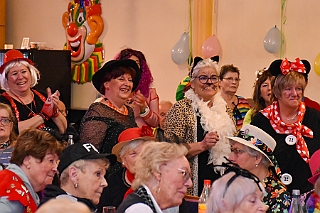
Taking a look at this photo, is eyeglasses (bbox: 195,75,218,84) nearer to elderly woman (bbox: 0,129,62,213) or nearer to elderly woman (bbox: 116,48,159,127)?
elderly woman (bbox: 116,48,159,127)

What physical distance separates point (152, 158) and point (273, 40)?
4073 mm

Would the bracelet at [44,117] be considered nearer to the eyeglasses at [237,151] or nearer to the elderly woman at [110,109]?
the elderly woman at [110,109]

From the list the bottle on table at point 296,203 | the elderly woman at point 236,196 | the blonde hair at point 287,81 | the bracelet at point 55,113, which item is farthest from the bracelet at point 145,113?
the elderly woman at point 236,196

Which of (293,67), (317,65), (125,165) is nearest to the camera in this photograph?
(125,165)

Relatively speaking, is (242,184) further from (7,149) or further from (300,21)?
(300,21)

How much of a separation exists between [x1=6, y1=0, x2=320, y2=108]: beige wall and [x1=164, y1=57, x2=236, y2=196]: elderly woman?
2.21m

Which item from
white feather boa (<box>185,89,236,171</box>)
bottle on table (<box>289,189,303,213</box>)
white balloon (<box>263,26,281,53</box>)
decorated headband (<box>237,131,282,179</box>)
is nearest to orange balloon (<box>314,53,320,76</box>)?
white balloon (<box>263,26,281,53</box>)

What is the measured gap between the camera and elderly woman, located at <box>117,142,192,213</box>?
283 centimetres

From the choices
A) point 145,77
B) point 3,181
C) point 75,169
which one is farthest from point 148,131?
point 145,77

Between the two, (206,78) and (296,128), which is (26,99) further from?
(296,128)

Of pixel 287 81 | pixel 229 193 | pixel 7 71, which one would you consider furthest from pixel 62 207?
pixel 7 71

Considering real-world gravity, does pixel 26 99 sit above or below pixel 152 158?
above

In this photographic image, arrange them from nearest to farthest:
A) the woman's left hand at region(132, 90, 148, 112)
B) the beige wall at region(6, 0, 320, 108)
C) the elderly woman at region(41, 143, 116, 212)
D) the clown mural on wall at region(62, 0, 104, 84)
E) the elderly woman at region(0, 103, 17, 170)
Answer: the elderly woman at region(41, 143, 116, 212) → the elderly woman at region(0, 103, 17, 170) → the woman's left hand at region(132, 90, 148, 112) → the beige wall at region(6, 0, 320, 108) → the clown mural on wall at region(62, 0, 104, 84)

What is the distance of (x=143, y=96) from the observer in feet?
16.1
